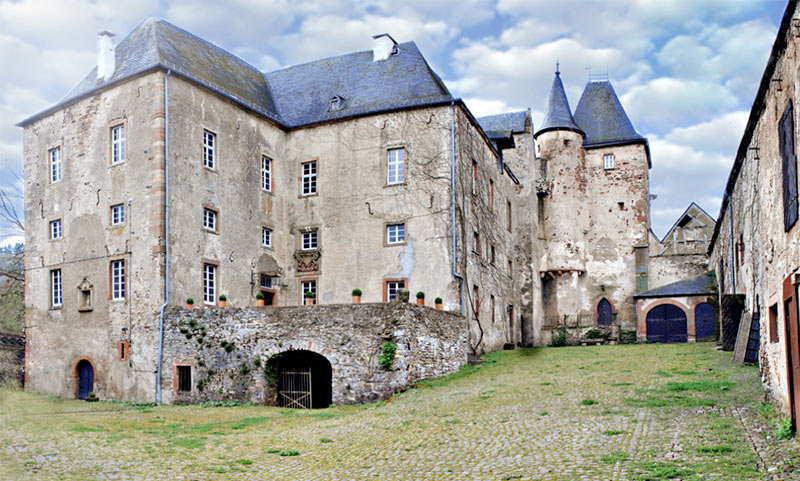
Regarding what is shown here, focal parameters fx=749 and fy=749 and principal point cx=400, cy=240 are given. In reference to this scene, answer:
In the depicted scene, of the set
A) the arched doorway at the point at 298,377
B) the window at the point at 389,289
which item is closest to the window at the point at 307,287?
the window at the point at 389,289

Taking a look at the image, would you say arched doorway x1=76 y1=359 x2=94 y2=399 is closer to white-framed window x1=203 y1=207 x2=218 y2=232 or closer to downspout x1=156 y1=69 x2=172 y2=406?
downspout x1=156 y1=69 x2=172 y2=406

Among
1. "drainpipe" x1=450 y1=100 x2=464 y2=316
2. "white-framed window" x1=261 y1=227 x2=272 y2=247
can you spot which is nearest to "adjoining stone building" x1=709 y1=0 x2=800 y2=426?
"drainpipe" x1=450 y1=100 x2=464 y2=316

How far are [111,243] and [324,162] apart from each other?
8.29 meters

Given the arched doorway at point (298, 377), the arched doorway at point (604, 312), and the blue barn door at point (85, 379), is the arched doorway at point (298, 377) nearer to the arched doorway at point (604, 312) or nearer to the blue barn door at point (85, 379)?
the blue barn door at point (85, 379)

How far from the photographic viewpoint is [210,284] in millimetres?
24688

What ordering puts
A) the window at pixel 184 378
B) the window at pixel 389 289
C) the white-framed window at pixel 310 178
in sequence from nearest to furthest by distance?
the window at pixel 184 378 < the window at pixel 389 289 < the white-framed window at pixel 310 178

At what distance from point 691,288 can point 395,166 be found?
16.8 metres

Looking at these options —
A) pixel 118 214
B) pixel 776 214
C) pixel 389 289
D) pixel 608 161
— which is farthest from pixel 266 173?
pixel 608 161

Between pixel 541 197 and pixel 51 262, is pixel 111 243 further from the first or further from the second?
pixel 541 197

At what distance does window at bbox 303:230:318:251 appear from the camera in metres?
28.1

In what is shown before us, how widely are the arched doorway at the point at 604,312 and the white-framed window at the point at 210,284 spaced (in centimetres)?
2445

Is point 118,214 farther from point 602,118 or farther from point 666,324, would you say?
point 602,118

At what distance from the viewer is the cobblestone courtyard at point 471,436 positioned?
977cm

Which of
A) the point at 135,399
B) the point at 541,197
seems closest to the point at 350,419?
the point at 135,399
